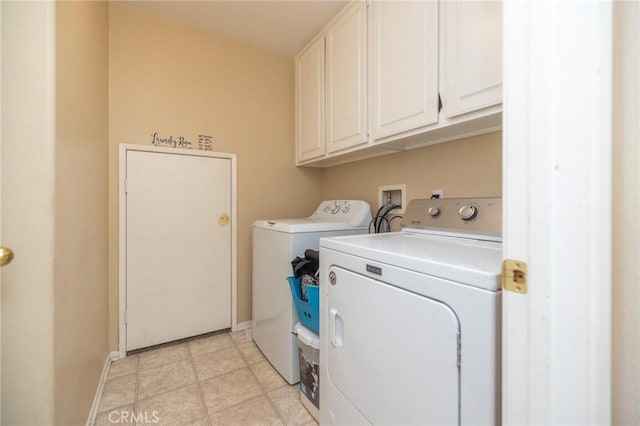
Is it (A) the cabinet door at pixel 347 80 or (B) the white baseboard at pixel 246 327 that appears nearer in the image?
(A) the cabinet door at pixel 347 80

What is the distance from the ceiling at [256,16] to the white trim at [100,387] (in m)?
2.59

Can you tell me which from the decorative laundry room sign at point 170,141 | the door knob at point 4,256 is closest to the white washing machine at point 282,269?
the decorative laundry room sign at point 170,141

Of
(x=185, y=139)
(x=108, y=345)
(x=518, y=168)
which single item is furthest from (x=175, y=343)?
(x=518, y=168)

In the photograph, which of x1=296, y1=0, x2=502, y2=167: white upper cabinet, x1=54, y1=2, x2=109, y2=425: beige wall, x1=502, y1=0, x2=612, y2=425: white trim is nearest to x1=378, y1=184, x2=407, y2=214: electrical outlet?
x1=296, y1=0, x2=502, y2=167: white upper cabinet

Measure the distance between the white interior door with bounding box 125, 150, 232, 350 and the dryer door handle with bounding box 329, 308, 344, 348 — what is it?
1.52 metres

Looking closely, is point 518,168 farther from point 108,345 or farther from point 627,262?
point 108,345

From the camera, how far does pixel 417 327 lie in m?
0.80

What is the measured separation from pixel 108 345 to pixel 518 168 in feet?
8.58

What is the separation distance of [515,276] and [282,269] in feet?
4.64

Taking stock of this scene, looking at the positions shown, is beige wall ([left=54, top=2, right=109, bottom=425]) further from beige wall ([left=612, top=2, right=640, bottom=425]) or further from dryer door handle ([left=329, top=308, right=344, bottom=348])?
beige wall ([left=612, top=2, right=640, bottom=425])

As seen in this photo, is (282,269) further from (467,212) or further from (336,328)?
(467,212)

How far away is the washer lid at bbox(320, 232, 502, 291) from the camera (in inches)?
26.3

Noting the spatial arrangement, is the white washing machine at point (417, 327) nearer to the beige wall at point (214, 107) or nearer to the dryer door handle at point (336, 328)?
the dryer door handle at point (336, 328)

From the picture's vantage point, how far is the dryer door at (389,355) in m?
0.73
